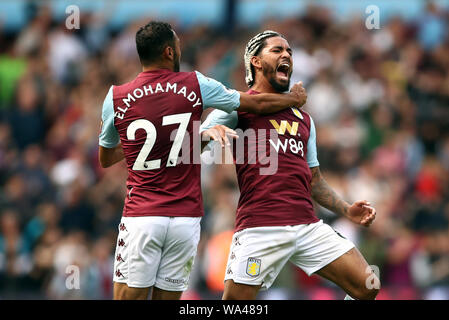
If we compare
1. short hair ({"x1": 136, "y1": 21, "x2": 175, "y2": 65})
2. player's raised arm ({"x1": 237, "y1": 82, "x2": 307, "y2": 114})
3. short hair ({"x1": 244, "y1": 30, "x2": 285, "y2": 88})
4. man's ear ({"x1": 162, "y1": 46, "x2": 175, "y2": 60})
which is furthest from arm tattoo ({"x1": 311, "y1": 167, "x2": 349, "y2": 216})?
short hair ({"x1": 136, "y1": 21, "x2": 175, "y2": 65})

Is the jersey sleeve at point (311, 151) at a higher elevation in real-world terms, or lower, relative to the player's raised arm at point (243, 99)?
lower

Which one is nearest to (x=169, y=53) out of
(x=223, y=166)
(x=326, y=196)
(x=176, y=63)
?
(x=176, y=63)

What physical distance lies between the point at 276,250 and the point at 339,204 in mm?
896

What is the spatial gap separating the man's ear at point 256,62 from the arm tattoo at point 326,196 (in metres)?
1.00

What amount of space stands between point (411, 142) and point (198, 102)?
7.92 meters

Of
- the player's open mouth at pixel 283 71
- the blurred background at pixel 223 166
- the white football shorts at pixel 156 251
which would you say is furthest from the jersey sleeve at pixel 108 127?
the blurred background at pixel 223 166

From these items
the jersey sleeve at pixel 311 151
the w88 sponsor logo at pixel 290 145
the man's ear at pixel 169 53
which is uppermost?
the man's ear at pixel 169 53

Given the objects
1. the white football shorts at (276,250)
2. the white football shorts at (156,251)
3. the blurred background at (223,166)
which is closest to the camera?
the white football shorts at (156,251)

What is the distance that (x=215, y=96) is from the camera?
7.04 metres

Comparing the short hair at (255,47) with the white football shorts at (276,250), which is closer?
the white football shorts at (276,250)

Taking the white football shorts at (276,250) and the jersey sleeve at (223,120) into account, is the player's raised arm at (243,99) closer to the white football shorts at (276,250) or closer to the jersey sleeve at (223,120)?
the jersey sleeve at (223,120)

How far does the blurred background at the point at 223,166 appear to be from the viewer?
12.2 metres

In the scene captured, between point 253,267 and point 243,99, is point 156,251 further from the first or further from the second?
point 243,99

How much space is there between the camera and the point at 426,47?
51.9ft
